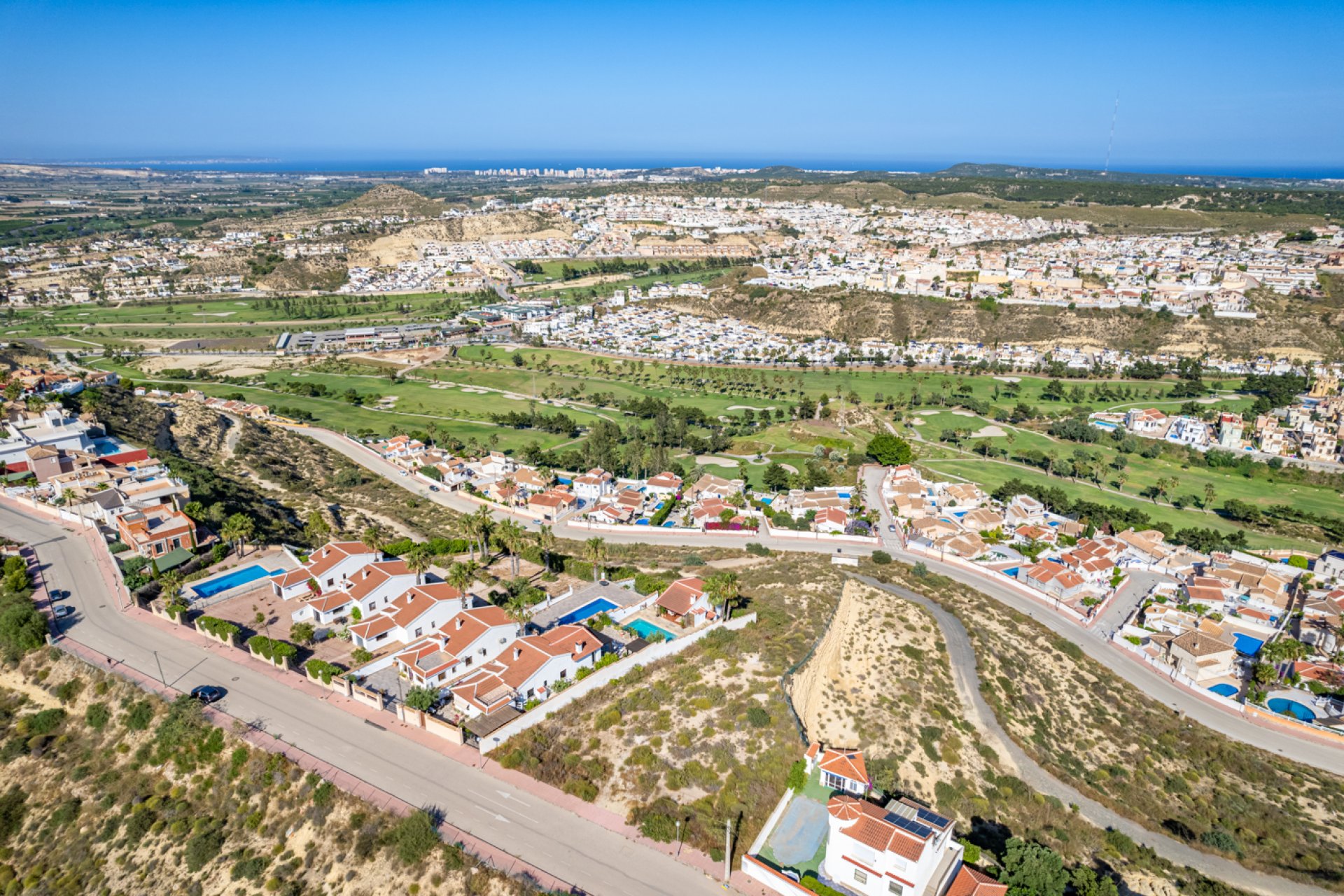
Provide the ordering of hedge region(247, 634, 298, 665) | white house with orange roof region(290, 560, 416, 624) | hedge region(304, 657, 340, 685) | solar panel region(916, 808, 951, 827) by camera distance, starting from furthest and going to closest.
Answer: white house with orange roof region(290, 560, 416, 624) → hedge region(247, 634, 298, 665) → hedge region(304, 657, 340, 685) → solar panel region(916, 808, 951, 827)

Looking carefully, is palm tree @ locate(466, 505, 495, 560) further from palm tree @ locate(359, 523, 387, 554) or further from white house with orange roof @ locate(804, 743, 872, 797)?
white house with orange roof @ locate(804, 743, 872, 797)

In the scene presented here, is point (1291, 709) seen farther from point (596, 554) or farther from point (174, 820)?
point (174, 820)

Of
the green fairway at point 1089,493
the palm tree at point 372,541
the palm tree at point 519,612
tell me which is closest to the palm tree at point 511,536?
the palm tree at point 519,612

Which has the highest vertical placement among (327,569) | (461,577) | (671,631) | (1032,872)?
(461,577)

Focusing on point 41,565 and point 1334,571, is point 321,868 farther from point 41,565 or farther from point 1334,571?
point 1334,571

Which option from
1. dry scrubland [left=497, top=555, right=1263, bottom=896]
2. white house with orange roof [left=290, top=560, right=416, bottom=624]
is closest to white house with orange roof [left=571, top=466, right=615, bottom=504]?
white house with orange roof [left=290, top=560, right=416, bottom=624]

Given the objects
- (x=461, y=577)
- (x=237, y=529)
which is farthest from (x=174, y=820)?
(x=237, y=529)
